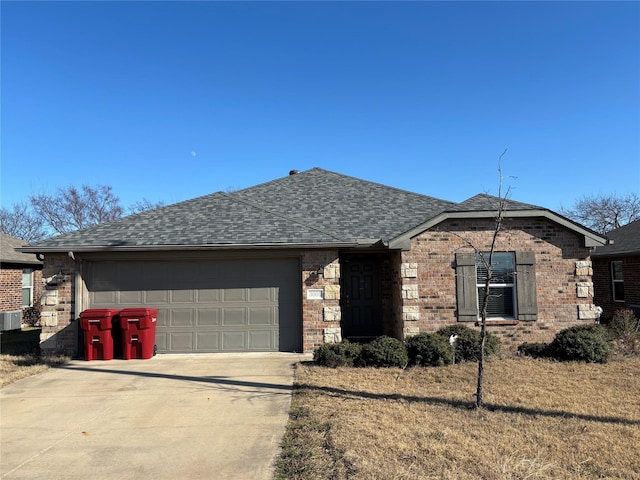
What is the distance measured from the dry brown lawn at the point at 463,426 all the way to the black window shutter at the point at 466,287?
7.06 feet

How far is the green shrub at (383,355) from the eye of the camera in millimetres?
8391

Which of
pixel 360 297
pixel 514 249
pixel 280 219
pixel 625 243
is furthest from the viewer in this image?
pixel 625 243

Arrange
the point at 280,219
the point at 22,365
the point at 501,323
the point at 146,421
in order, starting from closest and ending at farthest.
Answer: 1. the point at 146,421
2. the point at 22,365
3. the point at 501,323
4. the point at 280,219

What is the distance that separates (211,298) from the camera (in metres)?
10.5

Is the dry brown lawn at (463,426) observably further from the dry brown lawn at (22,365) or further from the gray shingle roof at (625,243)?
the gray shingle roof at (625,243)

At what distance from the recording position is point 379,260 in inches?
478

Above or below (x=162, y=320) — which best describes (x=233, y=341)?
below

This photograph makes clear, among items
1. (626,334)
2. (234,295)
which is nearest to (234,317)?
(234,295)

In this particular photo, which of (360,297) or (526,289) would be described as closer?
(526,289)

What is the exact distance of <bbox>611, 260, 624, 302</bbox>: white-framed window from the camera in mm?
15807

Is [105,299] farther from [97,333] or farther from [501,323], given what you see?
[501,323]

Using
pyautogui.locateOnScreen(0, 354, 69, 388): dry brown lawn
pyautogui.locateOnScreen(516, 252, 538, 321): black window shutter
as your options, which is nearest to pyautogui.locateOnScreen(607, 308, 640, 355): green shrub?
pyautogui.locateOnScreen(516, 252, 538, 321): black window shutter

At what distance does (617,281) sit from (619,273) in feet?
1.00

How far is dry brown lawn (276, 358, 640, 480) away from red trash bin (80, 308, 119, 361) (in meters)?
4.72
